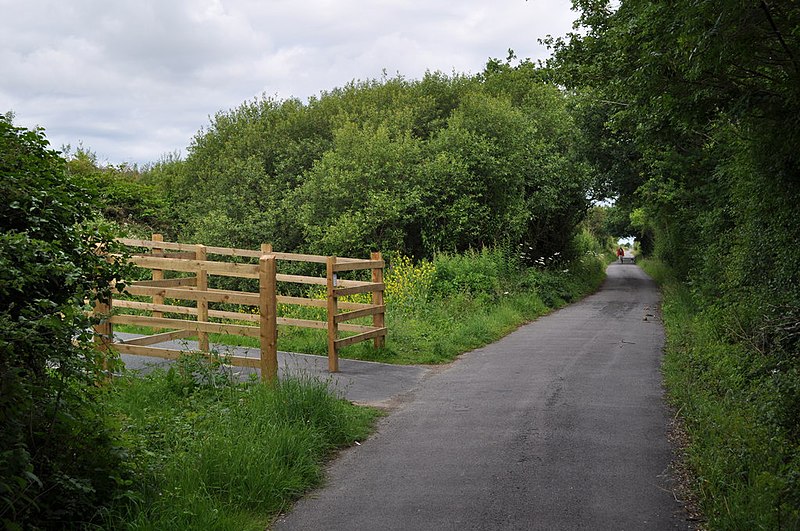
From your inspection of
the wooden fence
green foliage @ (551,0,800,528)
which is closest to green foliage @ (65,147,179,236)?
the wooden fence

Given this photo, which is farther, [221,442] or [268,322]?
[268,322]

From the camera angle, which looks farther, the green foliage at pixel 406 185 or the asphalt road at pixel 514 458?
the green foliage at pixel 406 185

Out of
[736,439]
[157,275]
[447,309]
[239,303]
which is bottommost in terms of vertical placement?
[736,439]

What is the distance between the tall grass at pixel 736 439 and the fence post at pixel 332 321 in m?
4.82

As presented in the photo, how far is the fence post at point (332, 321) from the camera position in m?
11.1

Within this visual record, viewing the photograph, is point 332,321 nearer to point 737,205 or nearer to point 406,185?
point 737,205

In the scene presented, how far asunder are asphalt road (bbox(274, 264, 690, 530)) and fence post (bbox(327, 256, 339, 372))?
1601 mm

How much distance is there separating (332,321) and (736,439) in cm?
659

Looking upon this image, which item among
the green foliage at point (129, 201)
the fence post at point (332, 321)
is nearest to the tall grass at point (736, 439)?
the fence post at point (332, 321)

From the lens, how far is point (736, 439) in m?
5.98

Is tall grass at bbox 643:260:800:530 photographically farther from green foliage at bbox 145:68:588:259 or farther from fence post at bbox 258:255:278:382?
green foliage at bbox 145:68:588:259

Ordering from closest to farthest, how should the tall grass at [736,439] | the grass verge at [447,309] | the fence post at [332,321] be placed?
the tall grass at [736,439], the fence post at [332,321], the grass verge at [447,309]

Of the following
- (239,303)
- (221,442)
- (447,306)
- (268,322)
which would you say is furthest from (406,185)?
(221,442)

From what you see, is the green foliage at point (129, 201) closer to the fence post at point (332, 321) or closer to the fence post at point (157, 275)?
the fence post at point (157, 275)
